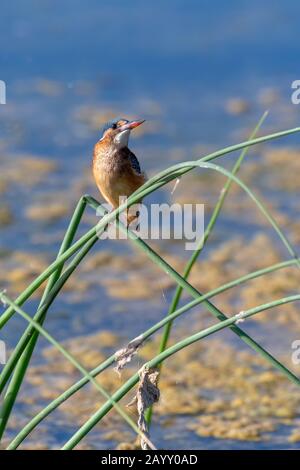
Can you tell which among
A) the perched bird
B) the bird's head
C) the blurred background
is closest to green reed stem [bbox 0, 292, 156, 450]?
the perched bird

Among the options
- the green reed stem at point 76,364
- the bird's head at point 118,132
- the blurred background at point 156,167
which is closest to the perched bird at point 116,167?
the bird's head at point 118,132

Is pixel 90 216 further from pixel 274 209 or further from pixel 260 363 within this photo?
pixel 260 363

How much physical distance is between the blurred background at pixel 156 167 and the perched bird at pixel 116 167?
5.46ft

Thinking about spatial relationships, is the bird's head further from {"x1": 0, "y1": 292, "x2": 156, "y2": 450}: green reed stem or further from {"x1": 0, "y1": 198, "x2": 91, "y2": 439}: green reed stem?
{"x1": 0, "y1": 292, "x2": 156, "y2": 450}: green reed stem

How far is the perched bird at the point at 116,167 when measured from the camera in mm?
3291

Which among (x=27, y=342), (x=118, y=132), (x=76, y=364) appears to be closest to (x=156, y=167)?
(x=118, y=132)

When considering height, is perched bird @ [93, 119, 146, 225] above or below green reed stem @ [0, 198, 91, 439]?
above

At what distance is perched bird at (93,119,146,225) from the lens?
329 cm

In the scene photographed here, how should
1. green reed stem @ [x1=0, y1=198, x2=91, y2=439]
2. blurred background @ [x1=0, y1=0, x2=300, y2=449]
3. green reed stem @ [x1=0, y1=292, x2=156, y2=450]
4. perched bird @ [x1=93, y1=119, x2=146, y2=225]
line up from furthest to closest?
blurred background @ [x1=0, y1=0, x2=300, y2=449]
perched bird @ [x1=93, y1=119, x2=146, y2=225]
green reed stem @ [x1=0, y1=198, x2=91, y2=439]
green reed stem @ [x1=0, y1=292, x2=156, y2=450]

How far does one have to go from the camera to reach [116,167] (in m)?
3.29

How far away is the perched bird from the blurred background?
167 cm

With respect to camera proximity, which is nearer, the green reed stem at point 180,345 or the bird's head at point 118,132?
the green reed stem at point 180,345

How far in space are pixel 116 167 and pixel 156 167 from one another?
4.21 metres

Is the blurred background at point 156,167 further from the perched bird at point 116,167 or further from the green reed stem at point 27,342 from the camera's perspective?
the green reed stem at point 27,342
